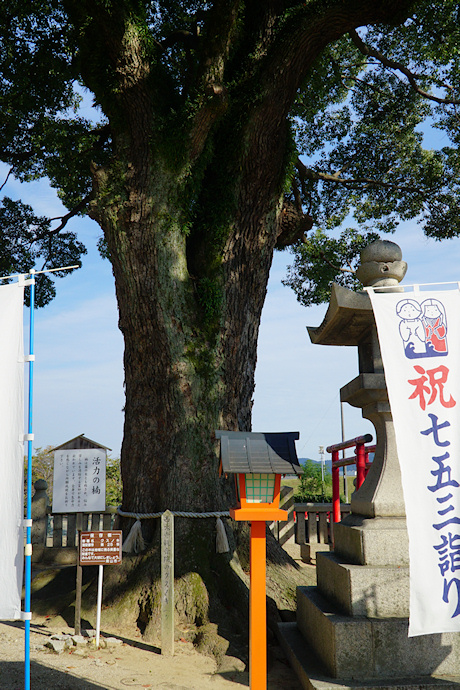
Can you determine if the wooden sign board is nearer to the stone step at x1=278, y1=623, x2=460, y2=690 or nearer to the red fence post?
the stone step at x1=278, y1=623, x2=460, y2=690

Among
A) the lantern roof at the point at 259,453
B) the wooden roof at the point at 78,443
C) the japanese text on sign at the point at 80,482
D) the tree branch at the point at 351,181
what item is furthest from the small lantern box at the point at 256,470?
the tree branch at the point at 351,181

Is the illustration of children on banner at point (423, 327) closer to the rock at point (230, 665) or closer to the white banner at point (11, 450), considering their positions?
the white banner at point (11, 450)

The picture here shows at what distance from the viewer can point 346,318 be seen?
5.82 meters

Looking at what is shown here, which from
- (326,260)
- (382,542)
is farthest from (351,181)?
(382,542)

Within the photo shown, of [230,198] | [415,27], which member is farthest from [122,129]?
[415,27]

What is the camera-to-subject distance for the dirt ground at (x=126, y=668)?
17.0ft

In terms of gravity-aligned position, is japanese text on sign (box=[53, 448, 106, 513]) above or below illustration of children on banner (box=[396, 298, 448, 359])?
below

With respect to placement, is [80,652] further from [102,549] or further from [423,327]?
[423,327]

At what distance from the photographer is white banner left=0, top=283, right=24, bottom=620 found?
4.36 metres

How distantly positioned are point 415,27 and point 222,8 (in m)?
4.30

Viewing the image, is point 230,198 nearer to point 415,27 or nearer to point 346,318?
point 346,318

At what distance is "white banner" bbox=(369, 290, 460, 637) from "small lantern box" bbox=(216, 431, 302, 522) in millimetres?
1006

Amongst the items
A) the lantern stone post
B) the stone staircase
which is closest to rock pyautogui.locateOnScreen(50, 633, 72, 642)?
the lantern stone post

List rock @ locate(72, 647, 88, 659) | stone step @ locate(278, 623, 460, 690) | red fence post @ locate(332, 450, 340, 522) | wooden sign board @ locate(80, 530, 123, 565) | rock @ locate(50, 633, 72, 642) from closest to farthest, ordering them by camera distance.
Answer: stone step @ locate(278, 623, 460, 690)
rock @ locate(72, 647, 88, 659)
rock @ locate(50, 633, 72, 642)
wooden sign board @ locate(80, 530, 123, 565)
red fence post @ locate(332, 450, 340, 522)
